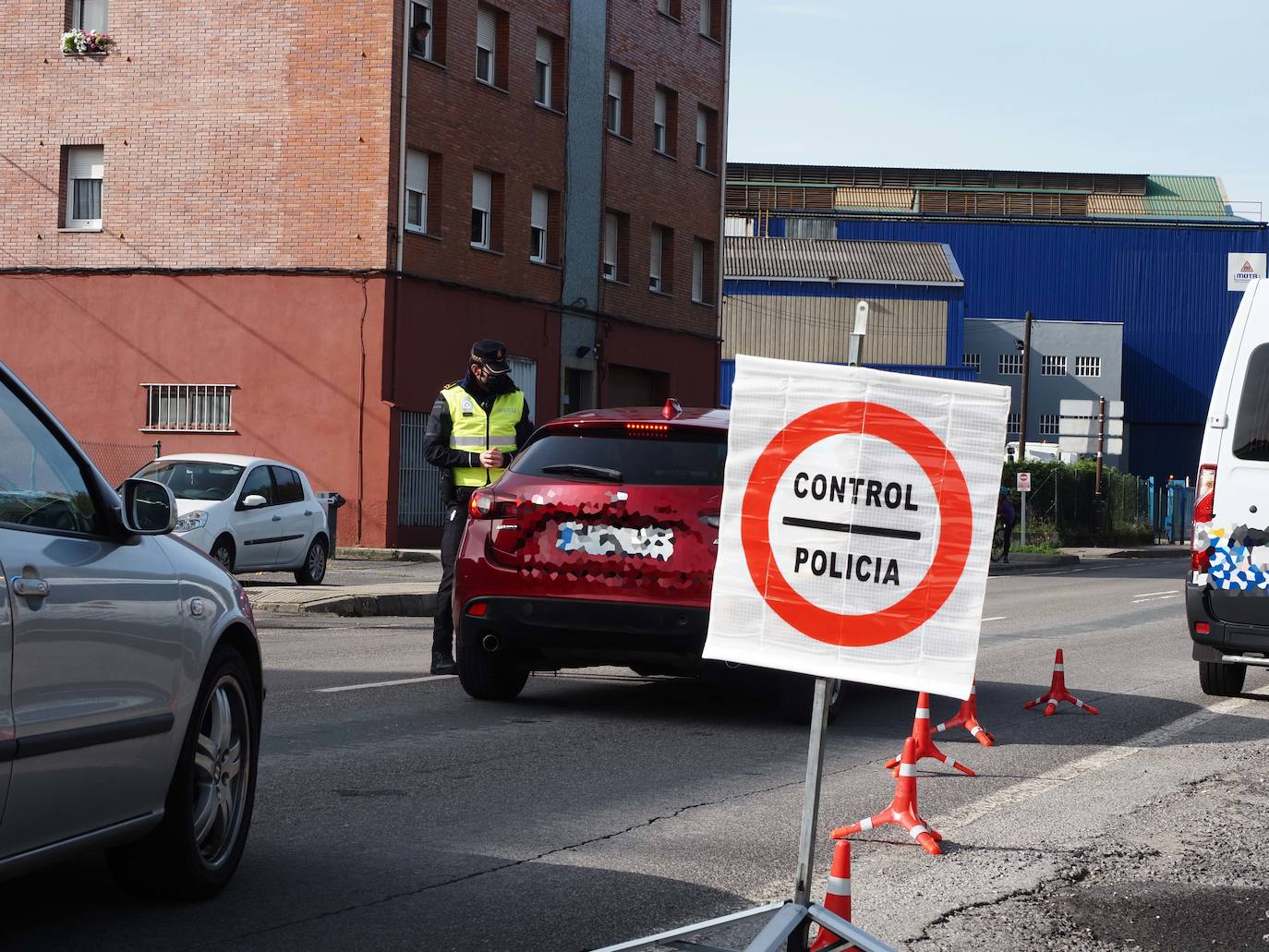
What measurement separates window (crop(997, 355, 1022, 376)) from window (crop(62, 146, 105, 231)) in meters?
47.1

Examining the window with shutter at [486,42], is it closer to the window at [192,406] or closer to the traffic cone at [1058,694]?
the window at [192,406]

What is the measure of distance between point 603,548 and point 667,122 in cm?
3195

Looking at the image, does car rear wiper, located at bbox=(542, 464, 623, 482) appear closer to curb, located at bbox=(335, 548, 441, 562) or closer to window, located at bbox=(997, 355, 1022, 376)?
curb, located at bbox=(335, 548, 441, 562)

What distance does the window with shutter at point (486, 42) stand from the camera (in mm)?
33219

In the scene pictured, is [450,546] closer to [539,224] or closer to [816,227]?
[539,224]

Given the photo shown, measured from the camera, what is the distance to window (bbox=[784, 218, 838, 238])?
77.2 metres

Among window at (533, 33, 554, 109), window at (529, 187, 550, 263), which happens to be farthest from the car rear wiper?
window at (533, 33, 554, 109)

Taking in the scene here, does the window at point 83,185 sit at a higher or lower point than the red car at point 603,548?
higher

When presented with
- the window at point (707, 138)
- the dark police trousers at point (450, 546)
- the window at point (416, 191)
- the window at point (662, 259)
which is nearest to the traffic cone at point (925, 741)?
the dark police trousers at point (450, 546)

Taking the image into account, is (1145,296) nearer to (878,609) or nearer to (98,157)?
(98,157)

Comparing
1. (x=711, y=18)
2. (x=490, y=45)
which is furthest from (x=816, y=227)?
(x=490, y=45)

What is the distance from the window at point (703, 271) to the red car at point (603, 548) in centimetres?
3231

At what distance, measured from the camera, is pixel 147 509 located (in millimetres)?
4941

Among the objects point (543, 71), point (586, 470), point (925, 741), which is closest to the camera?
point (925, 741)
